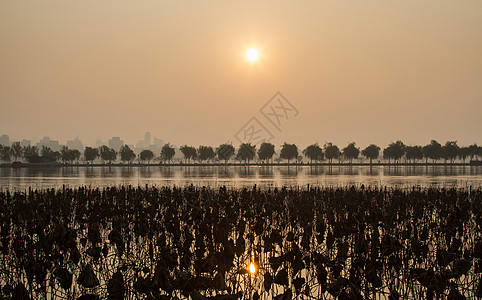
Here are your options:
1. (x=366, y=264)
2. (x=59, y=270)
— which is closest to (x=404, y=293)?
(x=366, y=264)

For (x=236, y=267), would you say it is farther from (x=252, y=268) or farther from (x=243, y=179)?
(x=243, y=179)


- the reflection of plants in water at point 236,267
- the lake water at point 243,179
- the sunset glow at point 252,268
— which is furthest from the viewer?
the lake water at point 243,179

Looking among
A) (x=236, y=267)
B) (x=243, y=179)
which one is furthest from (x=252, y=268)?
(x=243, y=179)

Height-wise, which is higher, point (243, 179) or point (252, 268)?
point (252, 268)

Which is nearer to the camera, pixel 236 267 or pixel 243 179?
pixel 236 267

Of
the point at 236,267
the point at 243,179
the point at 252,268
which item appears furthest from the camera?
the point at 243,179

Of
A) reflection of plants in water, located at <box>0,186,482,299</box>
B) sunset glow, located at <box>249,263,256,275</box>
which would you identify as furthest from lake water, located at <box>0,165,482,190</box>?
sunset glow, located at <box>249,263,256,275</box>

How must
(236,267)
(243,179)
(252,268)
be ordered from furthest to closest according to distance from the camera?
(243,179)
(252,268)
(236,267)

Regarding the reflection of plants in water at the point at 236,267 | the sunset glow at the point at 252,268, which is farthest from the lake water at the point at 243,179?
the sunset glow at the point at 252,268

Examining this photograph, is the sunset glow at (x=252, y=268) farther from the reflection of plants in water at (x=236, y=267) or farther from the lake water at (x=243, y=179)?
the lake water at (x=243, y=179)

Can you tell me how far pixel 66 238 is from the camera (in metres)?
10.4

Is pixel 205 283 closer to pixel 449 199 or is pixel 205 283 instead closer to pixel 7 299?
pixel 7 299

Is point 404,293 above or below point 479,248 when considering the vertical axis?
below

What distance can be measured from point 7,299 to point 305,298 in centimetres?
532
